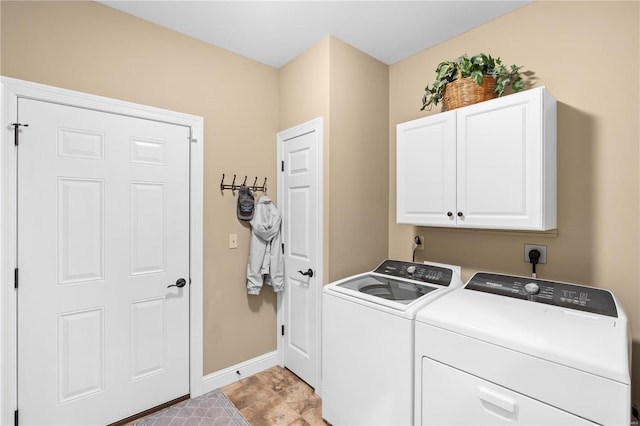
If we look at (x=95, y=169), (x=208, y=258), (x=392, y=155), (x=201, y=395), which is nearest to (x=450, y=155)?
(x=392, y=155)

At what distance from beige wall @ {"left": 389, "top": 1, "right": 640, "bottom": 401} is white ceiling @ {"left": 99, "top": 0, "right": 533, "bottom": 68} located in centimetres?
26

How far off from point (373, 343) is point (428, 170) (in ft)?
3.60

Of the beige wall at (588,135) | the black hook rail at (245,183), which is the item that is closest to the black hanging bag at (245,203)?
the black hook rail at (245,183)

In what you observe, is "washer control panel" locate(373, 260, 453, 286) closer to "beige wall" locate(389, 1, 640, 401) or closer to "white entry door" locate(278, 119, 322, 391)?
"beige wall" locate(389, 1, 640, 401)

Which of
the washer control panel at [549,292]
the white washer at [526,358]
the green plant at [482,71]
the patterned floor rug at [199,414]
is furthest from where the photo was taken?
the patterned floor rug at [199,414]

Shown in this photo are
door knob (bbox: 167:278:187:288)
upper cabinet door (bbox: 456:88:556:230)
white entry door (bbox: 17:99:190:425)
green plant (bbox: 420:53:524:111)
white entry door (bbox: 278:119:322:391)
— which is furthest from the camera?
white entry door (bbox: 278:119:322:391)

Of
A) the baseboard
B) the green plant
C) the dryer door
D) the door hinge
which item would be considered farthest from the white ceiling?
the baseboard

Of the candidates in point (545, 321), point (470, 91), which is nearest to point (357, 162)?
point (470, 91)

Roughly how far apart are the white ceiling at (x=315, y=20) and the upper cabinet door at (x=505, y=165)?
714 mm

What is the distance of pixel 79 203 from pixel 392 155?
2.22m

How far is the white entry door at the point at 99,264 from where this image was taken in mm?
1655

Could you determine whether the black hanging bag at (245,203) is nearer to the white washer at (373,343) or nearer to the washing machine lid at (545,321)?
the white washer at (373,343)

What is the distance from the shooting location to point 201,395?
2207 millimetres

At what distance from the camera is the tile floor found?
6.45 feet
